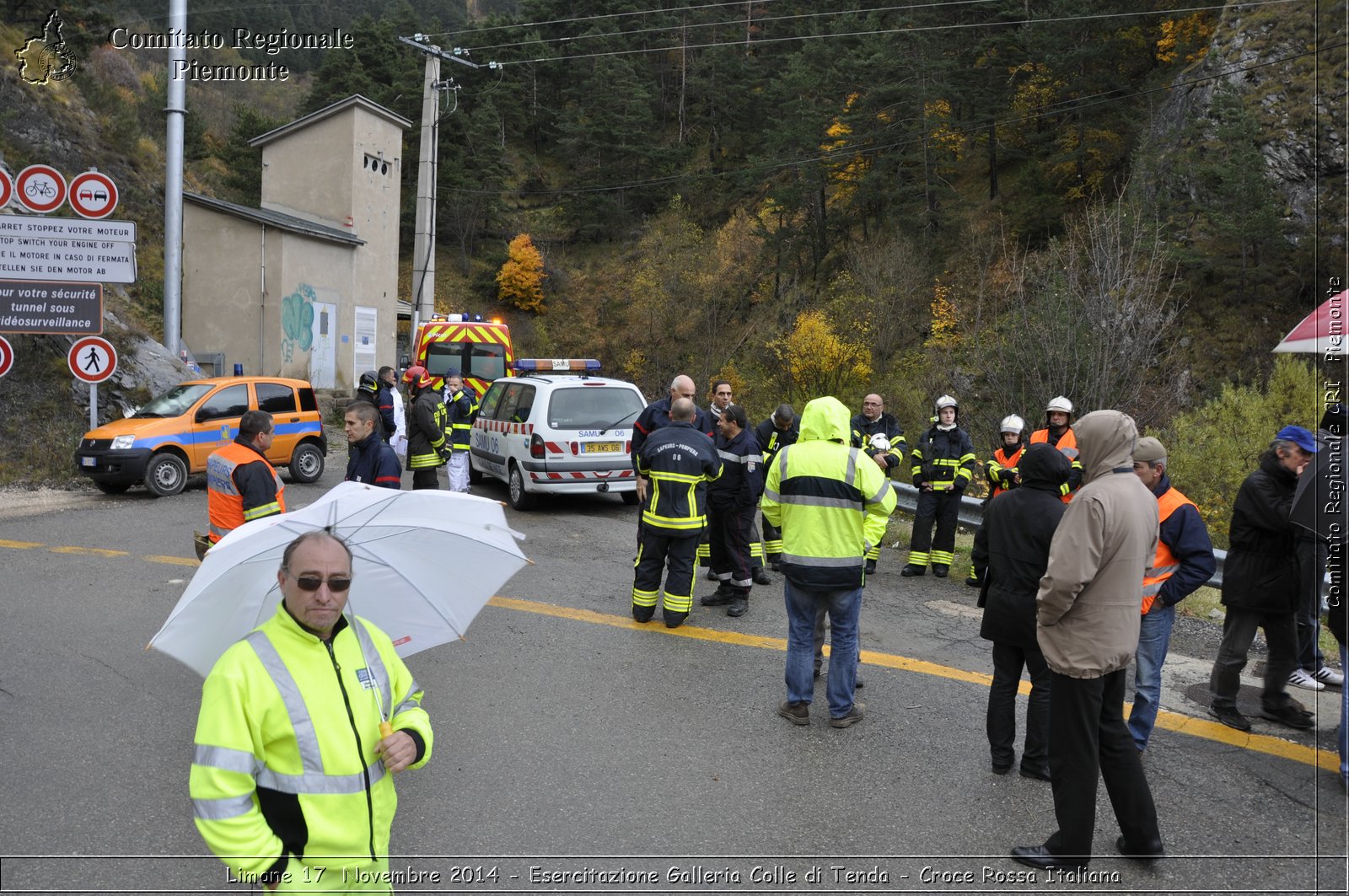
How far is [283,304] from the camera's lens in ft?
85.2

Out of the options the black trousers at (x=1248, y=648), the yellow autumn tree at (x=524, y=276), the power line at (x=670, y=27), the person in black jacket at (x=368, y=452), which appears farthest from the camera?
the yellow autumn tree at (x=524, y=276)

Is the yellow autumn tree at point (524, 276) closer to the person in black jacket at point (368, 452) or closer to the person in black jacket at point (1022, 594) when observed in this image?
the person in black jacket at point (368, 452)

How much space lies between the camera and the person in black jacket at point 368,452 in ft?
23.7

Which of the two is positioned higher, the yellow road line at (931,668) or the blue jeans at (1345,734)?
the blue jeans at (1345,734)

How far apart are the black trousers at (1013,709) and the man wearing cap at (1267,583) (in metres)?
1.62

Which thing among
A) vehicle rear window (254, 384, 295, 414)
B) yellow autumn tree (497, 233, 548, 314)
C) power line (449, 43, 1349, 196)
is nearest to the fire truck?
vehicle rear window (254, 384, 295, 414)

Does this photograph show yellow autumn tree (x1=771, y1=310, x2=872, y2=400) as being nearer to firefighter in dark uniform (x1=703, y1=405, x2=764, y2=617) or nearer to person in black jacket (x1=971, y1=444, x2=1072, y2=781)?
firefighter in dark uniform (x1=703, y1=405, x2=764, y2=617)

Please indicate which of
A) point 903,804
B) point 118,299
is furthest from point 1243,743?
point 118,299

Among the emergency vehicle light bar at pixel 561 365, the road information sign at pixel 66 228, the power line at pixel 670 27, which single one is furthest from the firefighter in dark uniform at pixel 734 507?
the power line at pixel 670 27

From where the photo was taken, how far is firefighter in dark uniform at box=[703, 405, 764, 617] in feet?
28.2

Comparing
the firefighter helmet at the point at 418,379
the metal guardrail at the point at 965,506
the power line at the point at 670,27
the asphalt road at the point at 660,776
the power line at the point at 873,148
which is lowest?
the asphalt road at the point at 660,776

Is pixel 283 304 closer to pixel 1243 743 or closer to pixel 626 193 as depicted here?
pixel 1243 743

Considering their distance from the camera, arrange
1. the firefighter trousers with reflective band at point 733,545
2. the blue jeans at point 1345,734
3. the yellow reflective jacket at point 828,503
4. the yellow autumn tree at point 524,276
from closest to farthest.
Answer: the blue jeans at point 1345,734 < the yellow reflective jacket at point 828,503 < the firefighter trousers with reflective band at point 733,545 < the yellow autumn tree at point 524,276

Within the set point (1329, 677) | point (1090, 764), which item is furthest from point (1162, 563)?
point (1329, 677)
